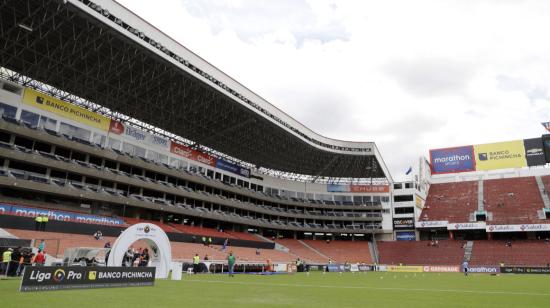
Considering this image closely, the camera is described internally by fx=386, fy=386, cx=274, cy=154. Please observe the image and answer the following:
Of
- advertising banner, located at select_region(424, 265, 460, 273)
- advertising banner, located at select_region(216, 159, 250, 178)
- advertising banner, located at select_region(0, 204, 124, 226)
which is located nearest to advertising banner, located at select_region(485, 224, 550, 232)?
advertising banner, located at select_region(424, 265, 460, 273)

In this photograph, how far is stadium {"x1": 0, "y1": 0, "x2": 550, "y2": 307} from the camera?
2106 centimetres

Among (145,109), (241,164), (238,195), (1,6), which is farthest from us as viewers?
(241,164)

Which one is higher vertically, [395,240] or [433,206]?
[433,206]

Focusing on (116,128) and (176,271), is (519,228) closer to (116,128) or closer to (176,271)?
(176,271)

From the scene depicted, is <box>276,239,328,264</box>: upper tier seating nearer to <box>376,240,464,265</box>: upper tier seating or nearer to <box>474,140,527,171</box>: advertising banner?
<box>376,240,464,265</box>: upper tier seating

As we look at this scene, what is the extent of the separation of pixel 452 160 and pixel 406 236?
2123cm

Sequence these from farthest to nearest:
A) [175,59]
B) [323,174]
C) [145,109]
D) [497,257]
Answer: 1. [323,174]
2. [497,257]
3. [145,109]
4. [175,59]

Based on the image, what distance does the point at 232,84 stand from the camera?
4859cm

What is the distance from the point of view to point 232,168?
72375 mm

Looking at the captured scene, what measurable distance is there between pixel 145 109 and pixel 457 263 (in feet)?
188

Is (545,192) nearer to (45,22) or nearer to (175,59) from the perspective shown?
(175,59)

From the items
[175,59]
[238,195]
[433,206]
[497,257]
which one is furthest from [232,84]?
[433,206]

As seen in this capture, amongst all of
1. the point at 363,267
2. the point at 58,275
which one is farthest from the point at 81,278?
the point at 363,267

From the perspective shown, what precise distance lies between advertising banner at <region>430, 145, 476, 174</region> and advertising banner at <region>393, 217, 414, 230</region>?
15.9 m
